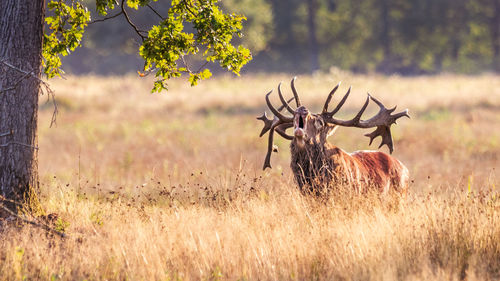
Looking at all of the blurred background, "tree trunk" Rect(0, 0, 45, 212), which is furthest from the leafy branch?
the blurred background

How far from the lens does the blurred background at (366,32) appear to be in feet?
218

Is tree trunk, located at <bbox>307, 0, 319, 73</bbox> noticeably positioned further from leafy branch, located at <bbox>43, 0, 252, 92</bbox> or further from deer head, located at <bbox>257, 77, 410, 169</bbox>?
leafy branch, located at <bbox>43, 0, 252, 92</bbox>

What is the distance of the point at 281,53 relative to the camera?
74.6m

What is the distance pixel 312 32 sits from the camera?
67000 millimetres

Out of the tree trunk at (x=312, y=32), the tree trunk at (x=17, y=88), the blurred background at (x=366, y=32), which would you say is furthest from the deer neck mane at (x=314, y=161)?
the tree trunk at (x=312, y=32)

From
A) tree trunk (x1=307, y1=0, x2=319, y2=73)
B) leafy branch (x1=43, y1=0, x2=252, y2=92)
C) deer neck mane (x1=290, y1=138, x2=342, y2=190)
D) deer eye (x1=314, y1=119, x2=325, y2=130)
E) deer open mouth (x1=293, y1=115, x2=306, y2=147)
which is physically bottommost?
deer neck mane (x1=290, y1=138, x2=342, y2=190)

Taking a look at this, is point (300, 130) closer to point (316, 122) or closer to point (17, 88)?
point (316, 122)

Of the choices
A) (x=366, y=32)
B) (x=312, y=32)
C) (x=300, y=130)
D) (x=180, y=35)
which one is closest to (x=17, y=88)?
(x=180, y=35)

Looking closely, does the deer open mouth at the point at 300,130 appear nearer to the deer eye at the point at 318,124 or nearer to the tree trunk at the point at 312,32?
the deer eye at the point at 318,124

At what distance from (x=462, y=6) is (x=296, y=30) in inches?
658

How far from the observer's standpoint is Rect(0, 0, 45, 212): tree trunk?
8586mm

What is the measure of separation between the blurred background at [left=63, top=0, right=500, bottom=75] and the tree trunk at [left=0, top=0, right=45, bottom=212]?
2145 inches

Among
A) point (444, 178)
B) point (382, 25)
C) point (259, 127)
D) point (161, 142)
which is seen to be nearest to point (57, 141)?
point (161, 142)

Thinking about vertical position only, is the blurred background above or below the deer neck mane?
above
